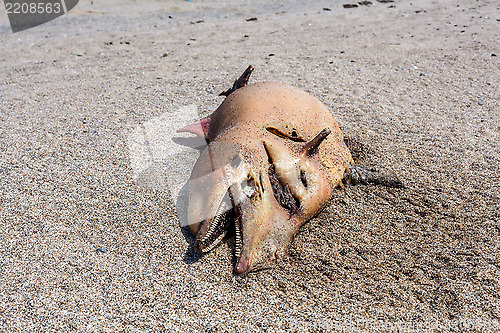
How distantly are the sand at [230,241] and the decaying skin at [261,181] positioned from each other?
21 centimetres

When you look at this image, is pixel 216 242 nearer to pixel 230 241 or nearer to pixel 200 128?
pixel 230 241

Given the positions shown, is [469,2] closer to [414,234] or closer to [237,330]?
[414,234]

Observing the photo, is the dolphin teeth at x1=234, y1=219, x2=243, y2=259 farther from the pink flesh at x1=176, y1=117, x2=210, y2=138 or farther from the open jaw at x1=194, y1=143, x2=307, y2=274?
the pink flesh at x1=176, y1=117, x2=210, y2=138

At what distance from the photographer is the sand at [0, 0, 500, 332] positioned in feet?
8.60

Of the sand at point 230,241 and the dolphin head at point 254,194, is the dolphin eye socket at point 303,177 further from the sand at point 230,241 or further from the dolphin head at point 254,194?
the sand at point 230,241

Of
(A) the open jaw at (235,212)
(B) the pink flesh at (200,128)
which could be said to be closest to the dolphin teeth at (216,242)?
(A) the open jaw at (235,212)

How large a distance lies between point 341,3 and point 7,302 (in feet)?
29.5

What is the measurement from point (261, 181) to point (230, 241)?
21.4 inches

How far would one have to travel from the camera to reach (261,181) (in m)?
2.80

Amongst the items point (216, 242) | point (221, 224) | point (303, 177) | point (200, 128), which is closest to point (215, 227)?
point (221, 224)

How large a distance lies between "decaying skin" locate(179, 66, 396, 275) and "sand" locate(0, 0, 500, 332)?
21cm

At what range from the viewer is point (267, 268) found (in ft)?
9.31

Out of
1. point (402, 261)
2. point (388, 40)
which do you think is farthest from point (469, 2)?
point (402, 261)

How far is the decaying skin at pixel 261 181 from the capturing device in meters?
2.72
